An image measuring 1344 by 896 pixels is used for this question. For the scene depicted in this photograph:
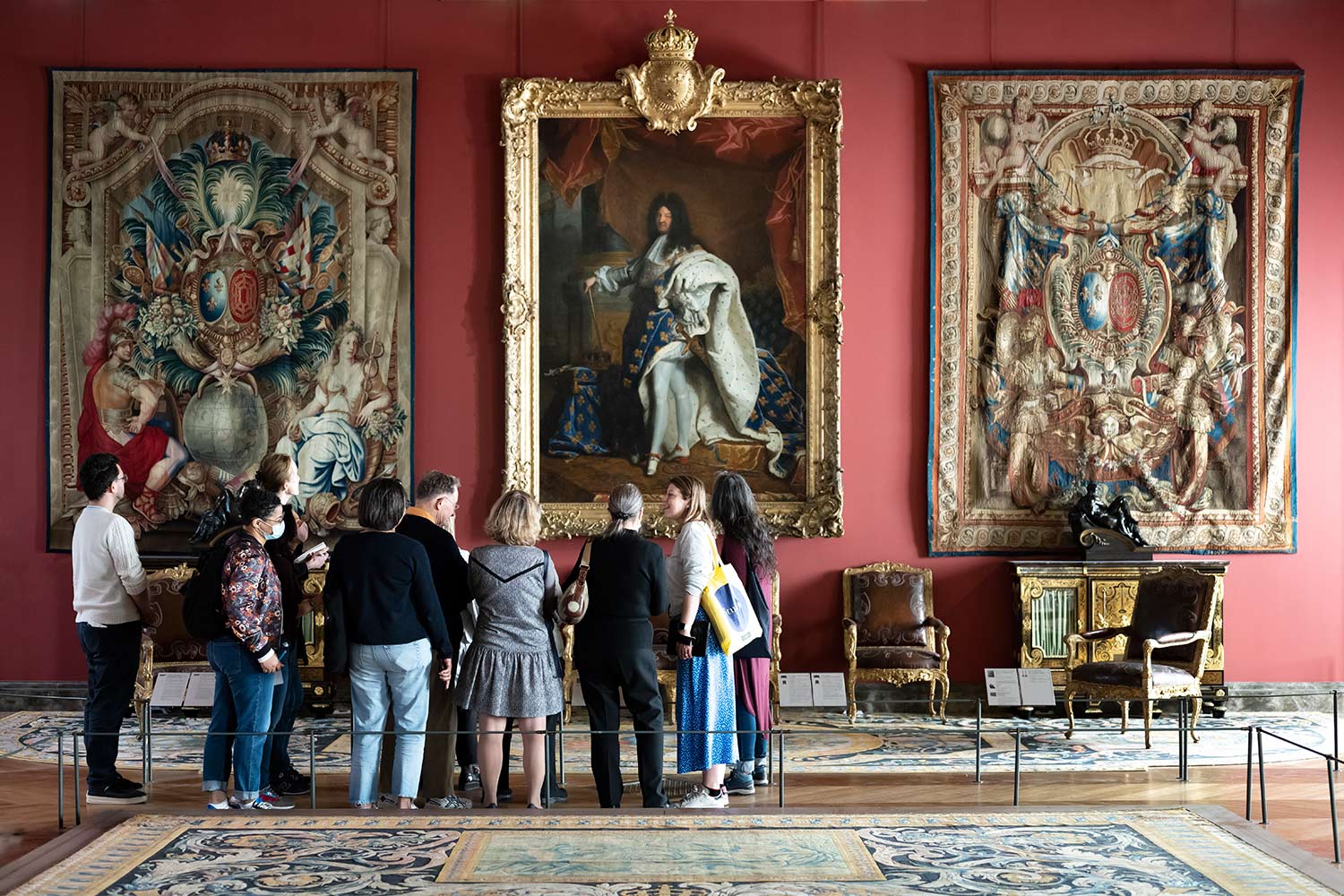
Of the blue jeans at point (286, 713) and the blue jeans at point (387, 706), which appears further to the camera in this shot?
the blue jeans at point (286, 713)

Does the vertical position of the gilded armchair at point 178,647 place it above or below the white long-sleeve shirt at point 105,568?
below

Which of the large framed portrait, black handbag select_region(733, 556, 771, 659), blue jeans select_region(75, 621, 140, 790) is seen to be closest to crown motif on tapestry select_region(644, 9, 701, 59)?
the large framed portrait

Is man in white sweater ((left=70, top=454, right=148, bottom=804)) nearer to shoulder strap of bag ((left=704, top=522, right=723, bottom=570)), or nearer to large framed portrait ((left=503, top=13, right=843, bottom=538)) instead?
shoulder strap of bag ((left=704, top=522, right=723, bottom=570))

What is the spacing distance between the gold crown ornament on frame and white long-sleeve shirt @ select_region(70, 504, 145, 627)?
533 cm

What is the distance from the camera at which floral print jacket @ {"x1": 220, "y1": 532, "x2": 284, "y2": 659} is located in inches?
247

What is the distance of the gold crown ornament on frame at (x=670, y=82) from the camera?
10391mm

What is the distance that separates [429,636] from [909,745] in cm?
397

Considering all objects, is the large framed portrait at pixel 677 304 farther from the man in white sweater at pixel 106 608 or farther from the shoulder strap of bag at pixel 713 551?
the man in white sweater at pixel 106 608

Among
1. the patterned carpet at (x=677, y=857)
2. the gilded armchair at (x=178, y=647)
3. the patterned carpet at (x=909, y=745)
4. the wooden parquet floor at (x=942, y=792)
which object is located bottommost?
the patterned carpet at (x=909, y=745)

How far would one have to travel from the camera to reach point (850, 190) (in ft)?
35.1

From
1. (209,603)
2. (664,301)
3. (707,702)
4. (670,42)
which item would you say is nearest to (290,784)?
(209,603)

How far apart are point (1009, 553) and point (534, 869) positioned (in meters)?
6.41

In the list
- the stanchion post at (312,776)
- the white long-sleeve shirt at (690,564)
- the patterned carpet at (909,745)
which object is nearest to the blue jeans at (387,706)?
the stanchion post at (312,776)

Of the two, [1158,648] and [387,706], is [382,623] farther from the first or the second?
[1158,648]
